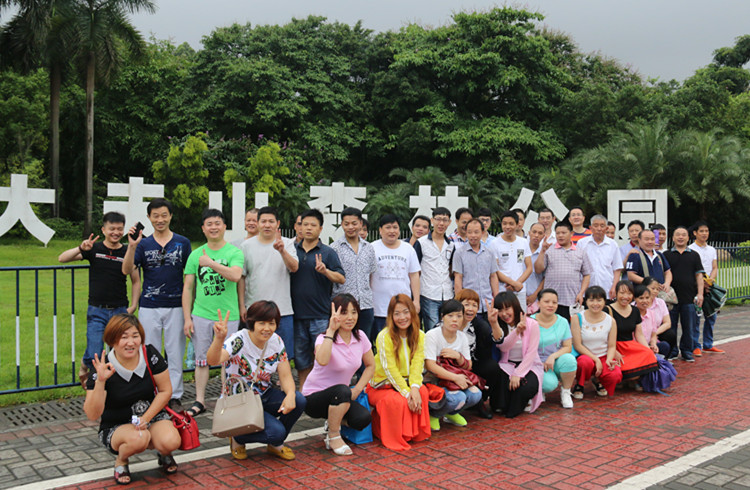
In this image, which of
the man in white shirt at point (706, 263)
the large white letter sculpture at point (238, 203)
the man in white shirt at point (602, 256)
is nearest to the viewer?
the man in white shirt at point (602, 256)

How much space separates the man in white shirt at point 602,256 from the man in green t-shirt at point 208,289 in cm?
430

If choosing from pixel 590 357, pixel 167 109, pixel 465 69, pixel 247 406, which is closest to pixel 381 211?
pixel 465 69

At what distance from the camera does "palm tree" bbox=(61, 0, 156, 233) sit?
838 inches

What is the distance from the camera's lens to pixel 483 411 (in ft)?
18.5

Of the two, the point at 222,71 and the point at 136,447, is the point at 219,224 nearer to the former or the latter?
the point at 136,447

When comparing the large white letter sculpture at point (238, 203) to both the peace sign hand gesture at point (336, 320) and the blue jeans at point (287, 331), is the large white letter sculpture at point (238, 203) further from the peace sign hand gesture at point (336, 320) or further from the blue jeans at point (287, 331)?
the peace sign hand gesture at point (336, 320)

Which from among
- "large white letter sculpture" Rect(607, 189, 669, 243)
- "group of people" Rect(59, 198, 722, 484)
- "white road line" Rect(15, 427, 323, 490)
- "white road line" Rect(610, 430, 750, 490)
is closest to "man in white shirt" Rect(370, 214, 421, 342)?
"group of people" Rect(59, 198, 722, 484)

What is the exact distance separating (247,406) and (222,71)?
79.6 ft

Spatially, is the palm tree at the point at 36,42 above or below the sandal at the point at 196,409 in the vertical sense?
above

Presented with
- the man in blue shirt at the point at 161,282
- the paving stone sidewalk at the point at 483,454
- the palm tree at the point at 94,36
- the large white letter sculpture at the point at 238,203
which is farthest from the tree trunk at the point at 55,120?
the man in blue shirt at the point at 161,282

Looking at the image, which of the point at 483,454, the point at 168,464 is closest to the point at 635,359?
the point at 483,454

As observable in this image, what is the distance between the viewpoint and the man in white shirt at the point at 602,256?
301 inches

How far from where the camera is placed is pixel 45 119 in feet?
86.8

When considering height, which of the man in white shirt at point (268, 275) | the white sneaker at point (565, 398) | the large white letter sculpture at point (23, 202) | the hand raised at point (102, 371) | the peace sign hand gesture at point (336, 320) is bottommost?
the white sneaker at point (565, 398)
